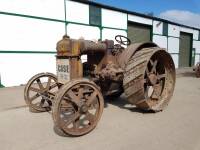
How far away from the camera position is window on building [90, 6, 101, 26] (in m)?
12.2

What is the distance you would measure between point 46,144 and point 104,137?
0.90 meters

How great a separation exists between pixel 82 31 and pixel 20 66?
386cm

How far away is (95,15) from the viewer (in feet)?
40.6

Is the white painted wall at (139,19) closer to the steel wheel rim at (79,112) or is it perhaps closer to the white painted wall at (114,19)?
the white painted wall at (114,19)

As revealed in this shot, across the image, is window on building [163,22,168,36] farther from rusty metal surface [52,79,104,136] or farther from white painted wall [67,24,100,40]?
rusty metal surface [52,79,104,136]

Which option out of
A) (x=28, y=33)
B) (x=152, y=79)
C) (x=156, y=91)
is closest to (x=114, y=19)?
(x=28, y=33)

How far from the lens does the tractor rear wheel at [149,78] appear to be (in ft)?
14.4

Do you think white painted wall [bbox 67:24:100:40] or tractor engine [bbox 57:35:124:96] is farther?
white painted wall [bbox 67:24:100:40]

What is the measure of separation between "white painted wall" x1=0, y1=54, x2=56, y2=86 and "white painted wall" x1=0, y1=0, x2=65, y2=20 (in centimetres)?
185

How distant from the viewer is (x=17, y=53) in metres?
9.49

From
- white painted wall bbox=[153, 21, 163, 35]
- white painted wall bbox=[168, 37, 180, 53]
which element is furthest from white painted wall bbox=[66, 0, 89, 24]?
white painted wall bbox=[168, 37, 180, 53]

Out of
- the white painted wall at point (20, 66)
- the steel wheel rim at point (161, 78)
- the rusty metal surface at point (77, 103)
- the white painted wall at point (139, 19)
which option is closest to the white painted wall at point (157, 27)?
the white painted wall at point (139, 19)

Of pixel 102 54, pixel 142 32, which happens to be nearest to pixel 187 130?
pixel 102 54

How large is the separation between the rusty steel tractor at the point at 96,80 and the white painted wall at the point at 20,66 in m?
4.74
